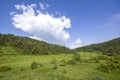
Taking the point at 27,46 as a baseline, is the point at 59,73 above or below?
below

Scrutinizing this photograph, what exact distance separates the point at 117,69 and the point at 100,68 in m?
4.09

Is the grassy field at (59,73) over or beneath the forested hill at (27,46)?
beneath

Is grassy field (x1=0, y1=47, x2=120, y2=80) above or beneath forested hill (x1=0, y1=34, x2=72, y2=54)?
beneath

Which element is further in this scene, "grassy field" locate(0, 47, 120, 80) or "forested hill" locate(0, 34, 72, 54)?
"forested hill" locate(0, 34, 72, 54)

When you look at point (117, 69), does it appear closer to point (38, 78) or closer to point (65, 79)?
point (65, 79)

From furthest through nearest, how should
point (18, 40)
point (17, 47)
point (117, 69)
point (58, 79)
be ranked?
point (18, 40) → point (17, 47) → point (117, 69) → point (58, 79)

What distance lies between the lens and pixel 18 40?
538 ft

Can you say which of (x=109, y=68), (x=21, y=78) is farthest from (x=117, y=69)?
(x=21, y=78)

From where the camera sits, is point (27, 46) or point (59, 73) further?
point (27, 46)

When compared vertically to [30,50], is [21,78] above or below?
below

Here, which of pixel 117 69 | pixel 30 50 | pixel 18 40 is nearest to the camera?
pixel 117 69

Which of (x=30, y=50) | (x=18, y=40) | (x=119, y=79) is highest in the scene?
(x=18, y=40)

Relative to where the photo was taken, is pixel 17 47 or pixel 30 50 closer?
pixel 30 50

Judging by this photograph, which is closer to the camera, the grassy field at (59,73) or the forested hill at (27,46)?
the grassy field at (59,73)
